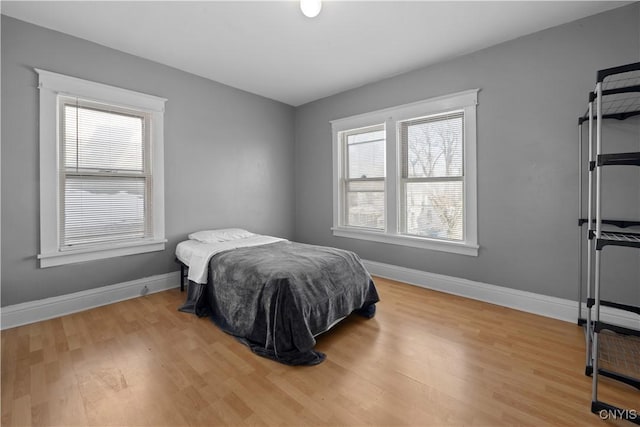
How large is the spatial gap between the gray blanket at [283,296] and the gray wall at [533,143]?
4.72ft

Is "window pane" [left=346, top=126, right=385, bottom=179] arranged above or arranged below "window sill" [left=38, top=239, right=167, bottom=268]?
above

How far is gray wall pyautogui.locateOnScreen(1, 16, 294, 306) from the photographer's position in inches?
94.8

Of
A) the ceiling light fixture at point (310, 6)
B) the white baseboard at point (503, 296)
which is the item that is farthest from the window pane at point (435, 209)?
the ceiling light fixture at point (310, 6)

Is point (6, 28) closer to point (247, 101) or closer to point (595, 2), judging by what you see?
point (247, 101)

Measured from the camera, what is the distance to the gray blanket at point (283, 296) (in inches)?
76.9

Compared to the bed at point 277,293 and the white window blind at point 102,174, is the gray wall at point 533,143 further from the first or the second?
the white window blind at point 102,174

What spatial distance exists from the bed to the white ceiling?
2.08 meters

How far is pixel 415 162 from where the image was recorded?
11.6ft

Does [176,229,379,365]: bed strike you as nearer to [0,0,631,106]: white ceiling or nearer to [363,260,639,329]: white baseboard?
[363,260,639,329]: white baseboard

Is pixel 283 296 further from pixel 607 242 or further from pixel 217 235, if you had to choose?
pixel 607 242

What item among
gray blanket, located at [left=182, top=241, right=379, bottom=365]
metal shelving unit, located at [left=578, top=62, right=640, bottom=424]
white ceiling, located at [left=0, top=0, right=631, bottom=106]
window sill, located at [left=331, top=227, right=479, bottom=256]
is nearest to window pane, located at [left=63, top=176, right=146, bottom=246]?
gray blanket, located at [left=182, top=241, right=379, bottom=365]

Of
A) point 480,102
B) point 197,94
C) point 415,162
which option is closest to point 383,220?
point 415,162

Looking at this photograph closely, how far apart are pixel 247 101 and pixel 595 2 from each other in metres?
3.77

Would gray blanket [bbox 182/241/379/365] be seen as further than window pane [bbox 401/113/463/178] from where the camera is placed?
No
